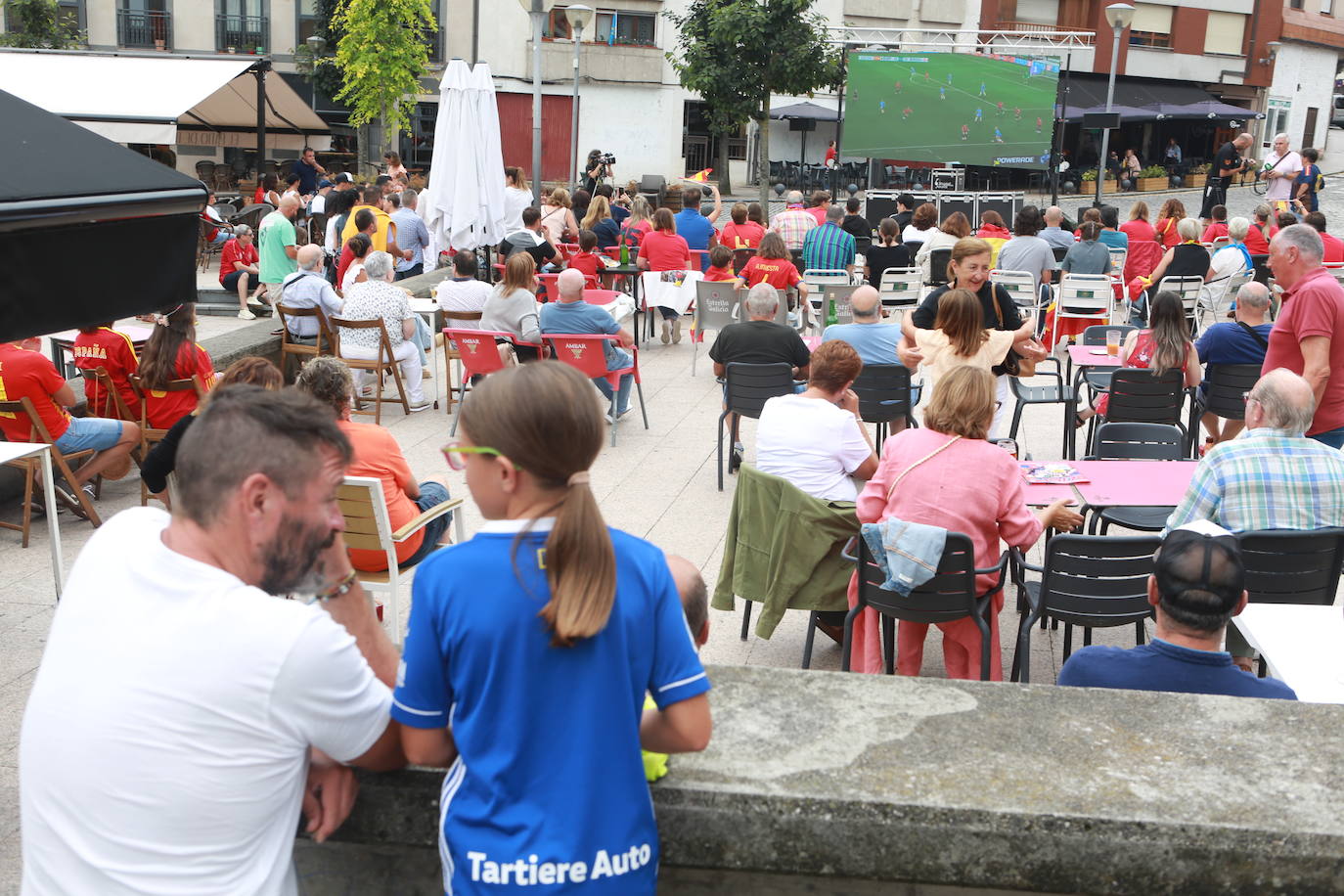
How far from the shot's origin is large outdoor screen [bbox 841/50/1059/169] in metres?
27.6

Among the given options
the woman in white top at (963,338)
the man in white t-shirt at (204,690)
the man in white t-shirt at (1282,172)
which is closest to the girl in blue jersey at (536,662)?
the man in white t-shirt at (204,690)

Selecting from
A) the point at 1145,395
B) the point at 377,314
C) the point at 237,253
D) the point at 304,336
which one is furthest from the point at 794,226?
the point at 1145,395

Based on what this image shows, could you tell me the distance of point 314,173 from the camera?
21891 millimetres

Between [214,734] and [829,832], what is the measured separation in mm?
870

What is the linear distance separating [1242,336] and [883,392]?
2.19 m

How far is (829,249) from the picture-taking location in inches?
488

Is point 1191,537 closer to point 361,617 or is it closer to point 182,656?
point 361,617

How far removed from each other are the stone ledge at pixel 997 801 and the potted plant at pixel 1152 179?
1391 inches

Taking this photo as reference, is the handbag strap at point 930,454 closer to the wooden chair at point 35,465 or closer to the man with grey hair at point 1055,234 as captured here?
the wooden chair at point 35,465

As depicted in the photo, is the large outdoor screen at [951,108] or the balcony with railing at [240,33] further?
the balcony with railing at [240,33]

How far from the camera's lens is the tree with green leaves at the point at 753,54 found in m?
24.0

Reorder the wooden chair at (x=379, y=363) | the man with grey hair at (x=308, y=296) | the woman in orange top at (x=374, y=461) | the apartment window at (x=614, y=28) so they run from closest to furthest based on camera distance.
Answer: the woman in orange top at (x=374, y=461) → the wooden chair at (x=379, y=363) → the man with grey hair at (x=308, y=296) → the apartment window at (x=614, y=28)

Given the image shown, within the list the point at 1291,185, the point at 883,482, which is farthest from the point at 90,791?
the point at 1291,185

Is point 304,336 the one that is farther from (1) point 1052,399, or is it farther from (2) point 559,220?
(1) point 1052,399
